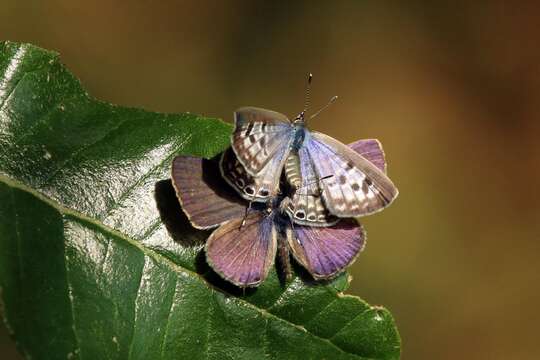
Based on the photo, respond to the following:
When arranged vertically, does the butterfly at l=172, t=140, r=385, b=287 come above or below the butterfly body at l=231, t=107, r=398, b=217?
below

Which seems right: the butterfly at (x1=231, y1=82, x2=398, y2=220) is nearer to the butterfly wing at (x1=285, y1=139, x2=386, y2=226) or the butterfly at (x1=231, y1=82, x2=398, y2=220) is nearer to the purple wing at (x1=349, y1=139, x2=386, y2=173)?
the butterfly wing at (x1=285, y1=139, x2=386, y2=226)

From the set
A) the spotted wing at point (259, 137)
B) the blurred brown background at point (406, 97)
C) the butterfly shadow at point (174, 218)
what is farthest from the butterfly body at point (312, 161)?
the blurred brown background at point (406, 97)

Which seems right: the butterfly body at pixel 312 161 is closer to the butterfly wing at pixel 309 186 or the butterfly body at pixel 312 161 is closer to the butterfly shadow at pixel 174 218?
the butterfly wing at pixel 309 186

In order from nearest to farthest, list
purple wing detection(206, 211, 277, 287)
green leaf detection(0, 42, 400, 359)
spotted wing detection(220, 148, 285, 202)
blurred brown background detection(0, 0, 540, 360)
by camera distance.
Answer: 1. green leaf detection(0, 42, 400, 359)
2. purple wing detection(206, 211, 277, 287)
3. spotted wing detection(220, 148, 285, 202)
4. blurred brown background detection(0, 0, 540, 360)

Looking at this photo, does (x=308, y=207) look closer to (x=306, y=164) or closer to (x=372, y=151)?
(x=306, y=164)

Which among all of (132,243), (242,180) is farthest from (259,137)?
(132,243)

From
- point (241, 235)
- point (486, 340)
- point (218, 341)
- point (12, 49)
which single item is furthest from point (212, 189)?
point (486, 340)

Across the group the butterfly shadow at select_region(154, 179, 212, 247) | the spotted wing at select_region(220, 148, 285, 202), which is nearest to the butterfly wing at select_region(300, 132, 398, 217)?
the spotted wing at select_region(220, 148, 285, 202)
